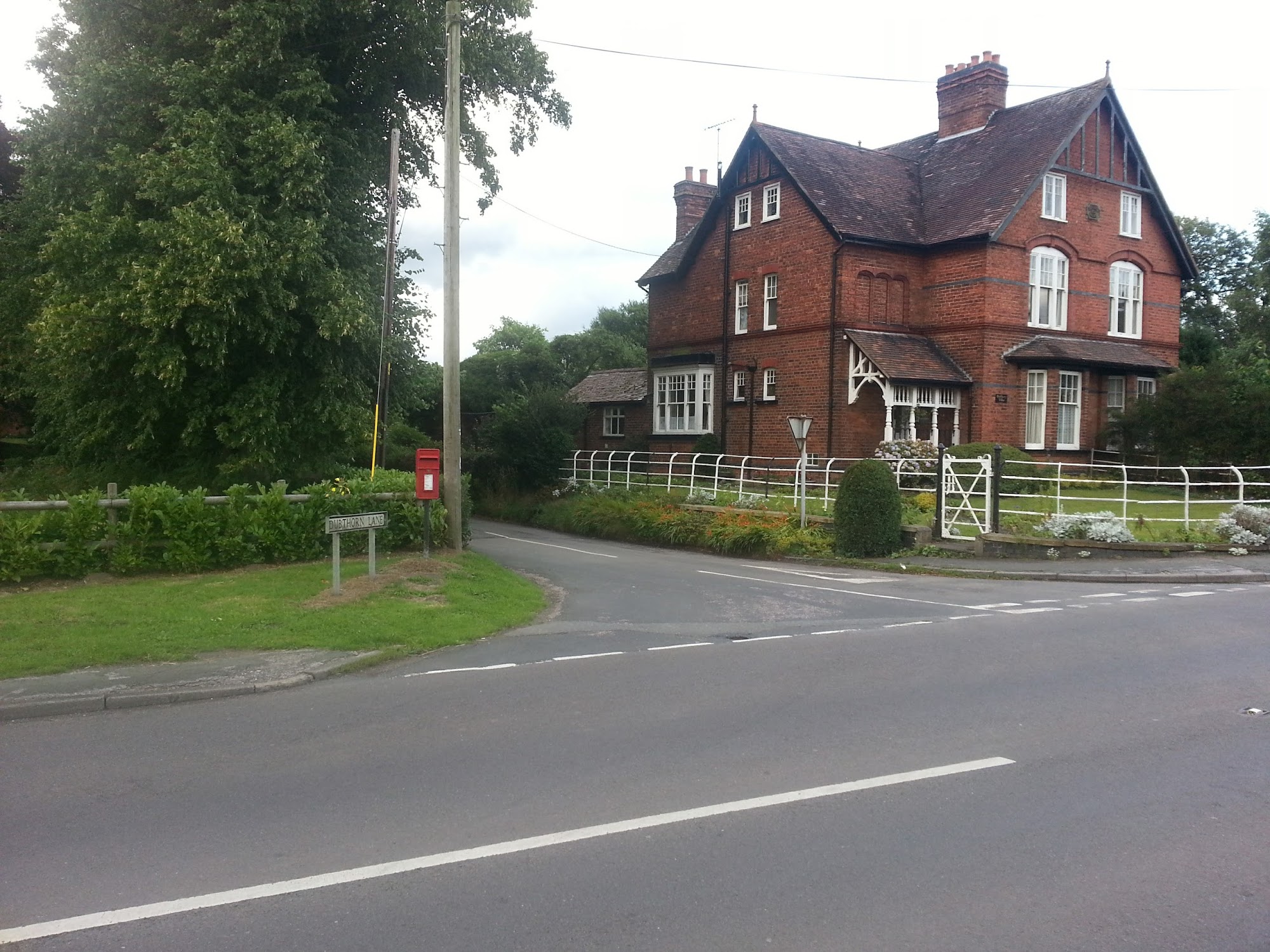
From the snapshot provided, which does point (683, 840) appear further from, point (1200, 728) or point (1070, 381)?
point (1070, 381)

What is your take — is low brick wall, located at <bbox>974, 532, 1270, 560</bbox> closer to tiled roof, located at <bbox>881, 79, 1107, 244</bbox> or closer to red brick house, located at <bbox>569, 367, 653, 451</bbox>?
tiled roof, located at <bbox>881, 79, 1107, 244</bbox>

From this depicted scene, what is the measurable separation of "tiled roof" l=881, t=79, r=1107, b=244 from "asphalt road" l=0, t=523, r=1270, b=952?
22.1 m

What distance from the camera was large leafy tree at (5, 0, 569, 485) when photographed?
17.4m

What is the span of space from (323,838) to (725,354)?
29362 mm

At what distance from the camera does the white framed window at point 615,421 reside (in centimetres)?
3966

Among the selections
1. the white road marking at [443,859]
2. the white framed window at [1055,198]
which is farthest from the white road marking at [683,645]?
the white framed window at [1055,198]

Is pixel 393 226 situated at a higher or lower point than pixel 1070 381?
higher

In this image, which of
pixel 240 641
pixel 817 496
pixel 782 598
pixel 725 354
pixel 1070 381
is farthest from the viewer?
pixel 725 354

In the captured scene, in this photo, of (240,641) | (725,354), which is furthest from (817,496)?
(240,641)

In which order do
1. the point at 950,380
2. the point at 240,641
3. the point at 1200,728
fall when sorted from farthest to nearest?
the point at 950,380, the point at 240,641, the point at 1200,728

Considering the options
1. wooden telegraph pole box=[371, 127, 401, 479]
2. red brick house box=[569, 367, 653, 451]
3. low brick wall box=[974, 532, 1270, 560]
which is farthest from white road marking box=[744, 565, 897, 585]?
red brick house box=[569, 367, 653, 451]

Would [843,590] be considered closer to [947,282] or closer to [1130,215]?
[947,282]

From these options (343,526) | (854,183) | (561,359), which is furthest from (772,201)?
(561,359)

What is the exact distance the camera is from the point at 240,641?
1003cm
